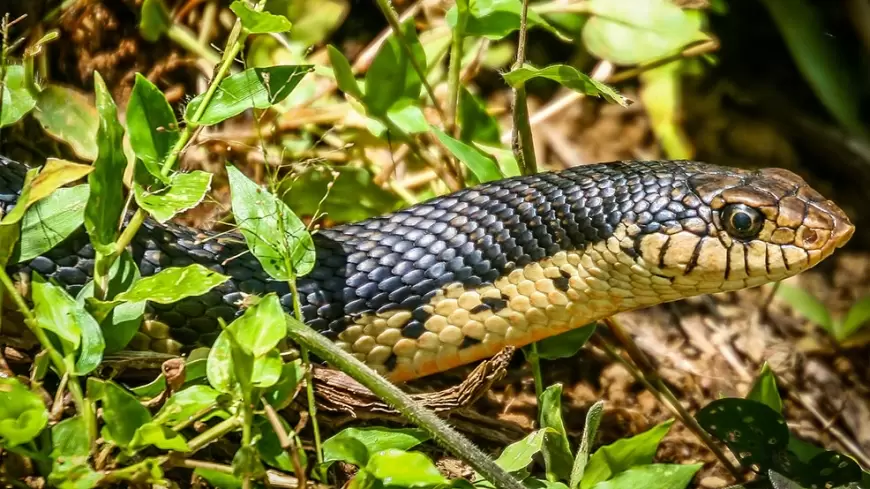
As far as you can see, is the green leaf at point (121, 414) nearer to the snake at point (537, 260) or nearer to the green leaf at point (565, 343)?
the snake at point (537, 260)

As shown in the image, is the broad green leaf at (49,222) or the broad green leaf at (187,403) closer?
the broad green leaf at (187,403)

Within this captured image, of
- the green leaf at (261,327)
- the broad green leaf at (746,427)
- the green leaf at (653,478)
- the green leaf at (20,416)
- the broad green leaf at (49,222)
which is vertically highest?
the broad green leaf at (49,222)

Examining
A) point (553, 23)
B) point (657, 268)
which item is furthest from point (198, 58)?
point (657, 268)

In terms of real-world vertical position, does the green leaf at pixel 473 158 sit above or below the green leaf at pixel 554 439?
above

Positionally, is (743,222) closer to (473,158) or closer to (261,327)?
(473,158)

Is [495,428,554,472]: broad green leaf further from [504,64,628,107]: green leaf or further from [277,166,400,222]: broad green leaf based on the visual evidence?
[277,166,400,222]: broad green leaf

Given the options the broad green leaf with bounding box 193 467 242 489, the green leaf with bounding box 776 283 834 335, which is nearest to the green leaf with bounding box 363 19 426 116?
the broad green leaf with bounding box 193 467 242 489

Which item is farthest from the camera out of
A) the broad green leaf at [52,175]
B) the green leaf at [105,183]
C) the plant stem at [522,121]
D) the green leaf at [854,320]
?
the green leaf at [854,320]

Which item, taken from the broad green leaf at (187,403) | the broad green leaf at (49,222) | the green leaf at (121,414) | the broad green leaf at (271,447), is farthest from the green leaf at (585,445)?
the broad green leaf at (49,222)
